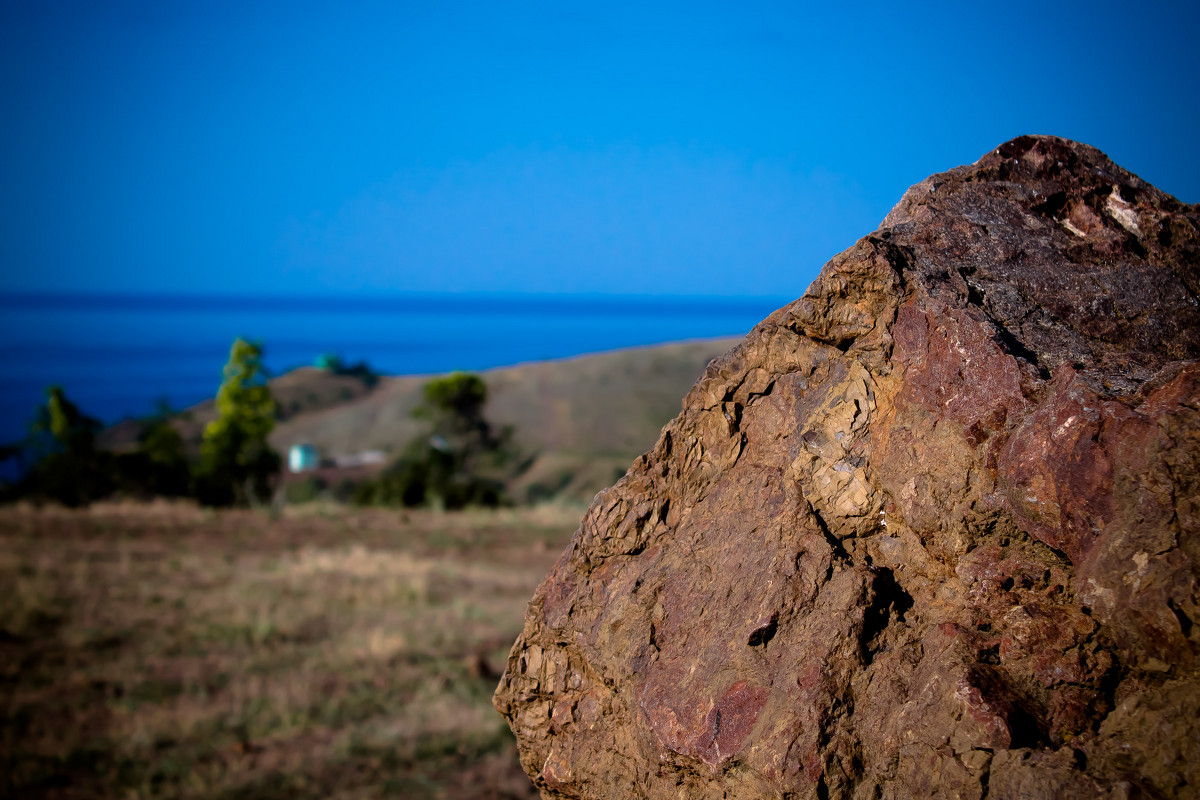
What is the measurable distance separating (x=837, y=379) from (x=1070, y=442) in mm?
677

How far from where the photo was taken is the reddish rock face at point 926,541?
184 centimetres

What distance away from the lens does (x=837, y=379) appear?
8.07 ft

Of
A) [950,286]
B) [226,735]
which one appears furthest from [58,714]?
[950,286]

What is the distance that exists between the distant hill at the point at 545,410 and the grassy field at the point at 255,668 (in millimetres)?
22455

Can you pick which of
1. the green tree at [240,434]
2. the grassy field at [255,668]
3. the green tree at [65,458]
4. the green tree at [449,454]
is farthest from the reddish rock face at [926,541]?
the green tree at [65,458]

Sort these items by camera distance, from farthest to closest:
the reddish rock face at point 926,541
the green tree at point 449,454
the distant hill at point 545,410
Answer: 1. the distant hill at point 545,410
2. the green tree at point 449,454
3. the reddish rock face at point 926,541

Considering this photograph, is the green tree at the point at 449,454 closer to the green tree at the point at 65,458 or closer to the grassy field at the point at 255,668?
the green tree at the point at 65,458

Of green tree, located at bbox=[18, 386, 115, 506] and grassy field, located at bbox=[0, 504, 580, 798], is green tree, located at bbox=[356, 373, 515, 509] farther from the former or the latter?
grassy field, located at bbox=[0, 504, 580, 798]

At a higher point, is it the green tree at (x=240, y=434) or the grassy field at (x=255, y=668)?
the green tree at (x=240, y=434)

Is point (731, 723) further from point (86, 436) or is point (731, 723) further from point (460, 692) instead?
point (86, 436)

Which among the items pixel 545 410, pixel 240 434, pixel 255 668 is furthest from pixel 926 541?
pixel 545 410

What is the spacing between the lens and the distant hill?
45281 millimetres

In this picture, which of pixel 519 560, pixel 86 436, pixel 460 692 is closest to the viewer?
pixel 460 692

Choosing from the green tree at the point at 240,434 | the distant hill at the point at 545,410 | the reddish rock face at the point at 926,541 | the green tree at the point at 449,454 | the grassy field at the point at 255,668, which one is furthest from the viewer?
the distant hill at the point at 545,410
